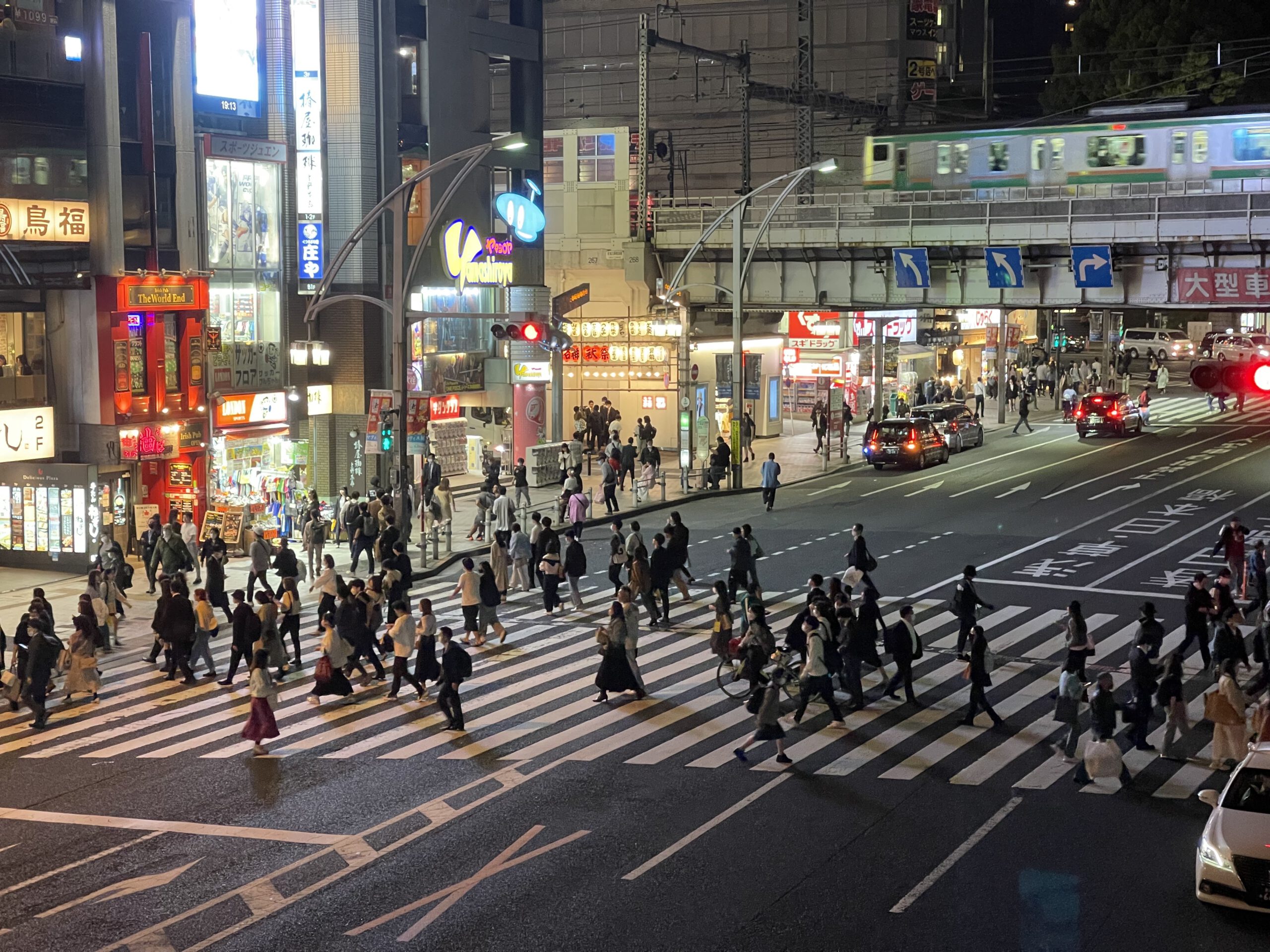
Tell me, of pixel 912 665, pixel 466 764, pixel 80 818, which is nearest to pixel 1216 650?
pixel 912 665

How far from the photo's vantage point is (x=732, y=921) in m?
12.8

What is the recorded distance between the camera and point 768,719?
1744cm

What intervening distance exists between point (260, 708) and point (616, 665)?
4.97 m

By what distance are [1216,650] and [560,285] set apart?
39.7m

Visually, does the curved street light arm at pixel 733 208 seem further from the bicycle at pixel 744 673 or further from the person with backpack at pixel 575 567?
the bicycle at pixel 744 673

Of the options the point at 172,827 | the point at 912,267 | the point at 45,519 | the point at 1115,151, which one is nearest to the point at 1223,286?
the point at 1115,151

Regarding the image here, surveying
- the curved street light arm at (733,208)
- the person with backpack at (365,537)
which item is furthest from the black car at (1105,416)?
the person with backpack at (365,537)

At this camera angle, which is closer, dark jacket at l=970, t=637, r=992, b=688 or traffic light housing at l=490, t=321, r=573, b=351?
dark jacket at l=970, t=637, r=992, b=688

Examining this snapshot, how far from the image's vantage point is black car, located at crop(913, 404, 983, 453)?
176ft

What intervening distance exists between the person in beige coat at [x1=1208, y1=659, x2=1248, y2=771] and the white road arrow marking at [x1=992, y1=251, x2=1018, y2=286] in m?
28.4

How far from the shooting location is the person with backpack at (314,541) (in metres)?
31.4

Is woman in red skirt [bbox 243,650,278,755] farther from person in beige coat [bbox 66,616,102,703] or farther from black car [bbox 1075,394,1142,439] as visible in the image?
black car [bbox 1075,394,1142,439]

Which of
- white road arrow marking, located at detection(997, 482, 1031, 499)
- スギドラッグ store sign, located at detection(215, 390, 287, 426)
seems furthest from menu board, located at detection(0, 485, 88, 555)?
white road arrow marking, located at detection(997, 482, 1031, 499)

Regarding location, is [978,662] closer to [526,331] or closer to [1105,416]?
[526,331]
